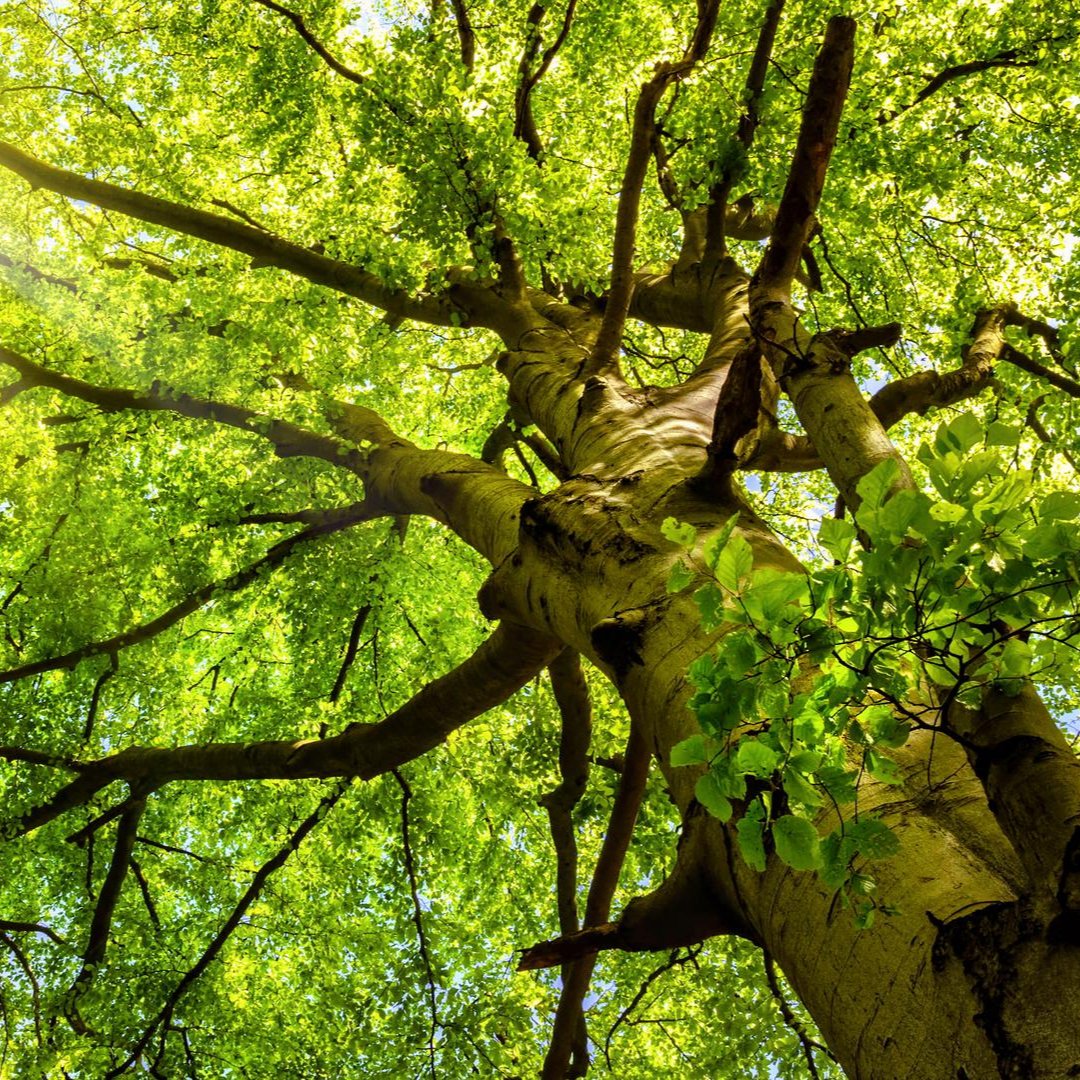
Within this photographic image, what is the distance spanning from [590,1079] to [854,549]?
573cm

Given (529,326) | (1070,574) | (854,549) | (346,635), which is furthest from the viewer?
(346,635)

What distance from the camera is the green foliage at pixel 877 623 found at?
1.15 meters

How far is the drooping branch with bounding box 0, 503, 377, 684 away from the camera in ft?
20.8

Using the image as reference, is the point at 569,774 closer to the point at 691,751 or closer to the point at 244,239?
the point at 691,751

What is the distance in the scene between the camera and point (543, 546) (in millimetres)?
2922

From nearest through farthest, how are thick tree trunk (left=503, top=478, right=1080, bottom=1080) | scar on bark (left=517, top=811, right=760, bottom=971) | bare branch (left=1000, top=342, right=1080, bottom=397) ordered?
1. thick tree trunk (left=503, top=478, right=1080, bottom=1080)
2. scar on bark (left=517, top=811, right=760, bottom=971)
3. bare branch (left=1000, top=342, right=1080, bottom=397)

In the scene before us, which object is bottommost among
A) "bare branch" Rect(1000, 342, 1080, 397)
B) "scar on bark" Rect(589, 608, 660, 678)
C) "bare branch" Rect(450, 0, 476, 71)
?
"scar on bark" Rect(589, 608, 660, 678)

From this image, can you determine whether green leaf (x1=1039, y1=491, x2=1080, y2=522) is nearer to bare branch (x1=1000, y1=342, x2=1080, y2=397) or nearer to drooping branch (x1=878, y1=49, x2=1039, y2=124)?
bare branch (x1=1000, y1=342, x2=1080, y2=397)

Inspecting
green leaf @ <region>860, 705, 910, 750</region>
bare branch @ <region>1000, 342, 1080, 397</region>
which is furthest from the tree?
bare branch @ <region>1000, 342, 1080, 397</region>

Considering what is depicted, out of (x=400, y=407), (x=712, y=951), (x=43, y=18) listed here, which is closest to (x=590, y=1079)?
(x=712, y=951)

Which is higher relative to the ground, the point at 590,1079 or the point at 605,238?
the point at 605,238

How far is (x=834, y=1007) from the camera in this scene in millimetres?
1365

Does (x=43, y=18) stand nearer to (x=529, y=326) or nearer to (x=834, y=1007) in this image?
(x=529, y=326)

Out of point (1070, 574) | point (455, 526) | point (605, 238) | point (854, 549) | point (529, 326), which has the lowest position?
point (1070, 574)
